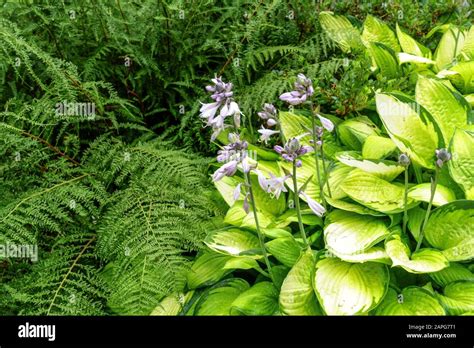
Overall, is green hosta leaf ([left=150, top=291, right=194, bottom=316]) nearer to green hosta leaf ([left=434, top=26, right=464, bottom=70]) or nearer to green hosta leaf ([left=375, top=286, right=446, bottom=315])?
green hosta leaf ([left=375, top=286, right=446, bottom=315])

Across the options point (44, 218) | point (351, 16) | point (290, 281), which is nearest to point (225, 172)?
point (290, 281)

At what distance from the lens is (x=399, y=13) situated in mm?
3131

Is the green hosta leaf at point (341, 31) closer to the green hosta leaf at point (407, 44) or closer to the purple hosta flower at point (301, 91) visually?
the green hosta leaf at point (407, 44)

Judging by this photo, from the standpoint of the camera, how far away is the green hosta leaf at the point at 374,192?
2.03 metres

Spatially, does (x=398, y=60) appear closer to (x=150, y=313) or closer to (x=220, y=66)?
(x=220, y=66)

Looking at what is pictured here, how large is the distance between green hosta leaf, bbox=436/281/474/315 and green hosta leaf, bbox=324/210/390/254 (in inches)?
10.6

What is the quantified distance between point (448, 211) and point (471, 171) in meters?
0.22

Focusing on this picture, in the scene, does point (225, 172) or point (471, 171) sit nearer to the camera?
point (225, 172)

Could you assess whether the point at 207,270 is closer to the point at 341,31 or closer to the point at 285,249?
the point at 285,249

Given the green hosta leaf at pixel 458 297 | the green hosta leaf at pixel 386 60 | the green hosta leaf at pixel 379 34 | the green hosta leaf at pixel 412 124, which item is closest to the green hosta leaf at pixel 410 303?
the green hosta leaf at pixel 458 297

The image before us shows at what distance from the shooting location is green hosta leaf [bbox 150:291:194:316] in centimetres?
195

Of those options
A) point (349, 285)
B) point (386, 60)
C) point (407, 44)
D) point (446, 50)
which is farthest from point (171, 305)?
point (446, 50)

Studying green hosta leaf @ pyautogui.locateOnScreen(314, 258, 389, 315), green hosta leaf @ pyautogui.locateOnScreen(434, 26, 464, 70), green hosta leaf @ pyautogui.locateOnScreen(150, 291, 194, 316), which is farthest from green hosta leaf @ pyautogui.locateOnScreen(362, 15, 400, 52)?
green hosta leaf @ pyautogui.locateOnScreen(150, 291, 194, 316)
